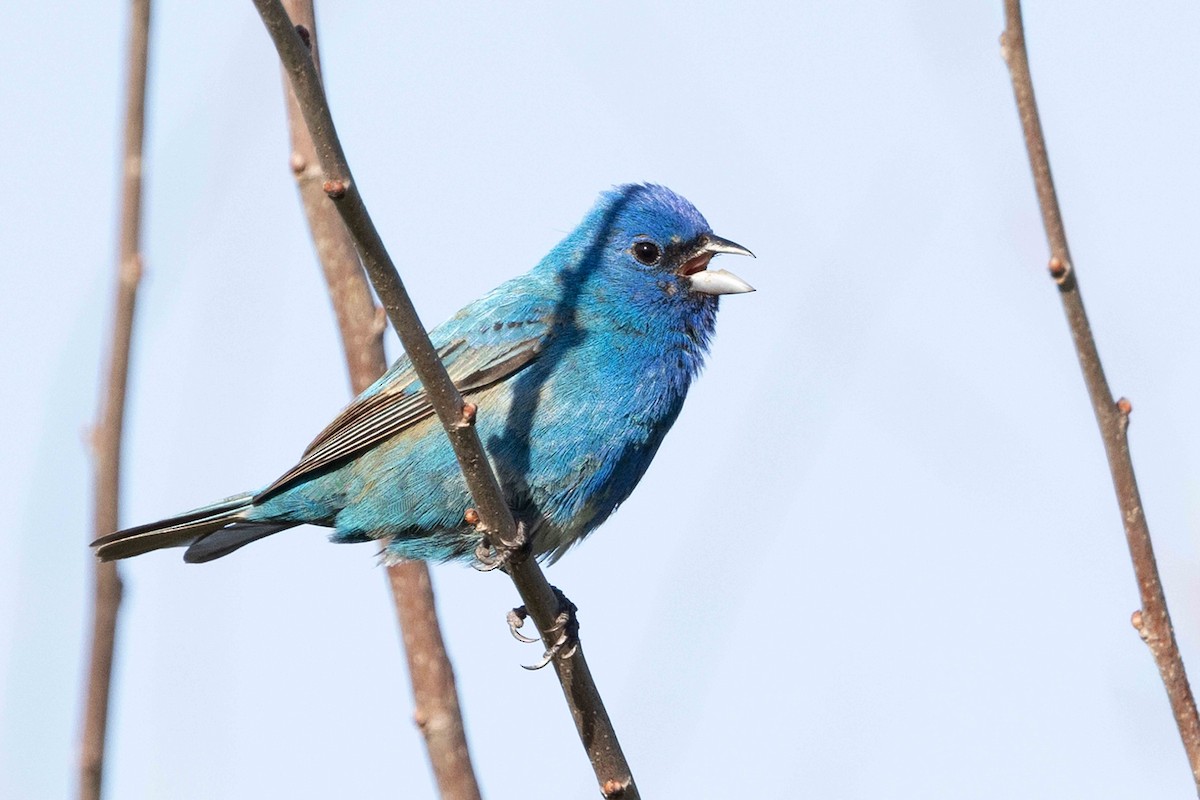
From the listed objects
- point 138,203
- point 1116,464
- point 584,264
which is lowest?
point 1116,464

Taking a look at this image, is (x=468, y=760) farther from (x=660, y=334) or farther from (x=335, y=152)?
(x=335, y=152)

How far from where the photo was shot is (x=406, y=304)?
13.3ft

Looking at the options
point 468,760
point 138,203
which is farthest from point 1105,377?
point 468,760

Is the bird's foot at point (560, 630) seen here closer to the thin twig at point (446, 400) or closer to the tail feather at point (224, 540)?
the thin twig at point (446, 400)

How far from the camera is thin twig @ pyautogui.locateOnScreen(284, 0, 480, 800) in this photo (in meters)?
5.95

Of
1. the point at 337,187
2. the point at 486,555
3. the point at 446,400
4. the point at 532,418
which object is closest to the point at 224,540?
the point at 532,418

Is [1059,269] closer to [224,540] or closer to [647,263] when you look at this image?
[647,263]

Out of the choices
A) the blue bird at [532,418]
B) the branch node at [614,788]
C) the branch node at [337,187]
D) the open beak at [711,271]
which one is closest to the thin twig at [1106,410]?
the branch node at [337,187]

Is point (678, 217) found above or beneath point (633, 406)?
above

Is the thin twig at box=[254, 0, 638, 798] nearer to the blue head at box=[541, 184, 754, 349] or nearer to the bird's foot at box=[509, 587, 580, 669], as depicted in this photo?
the bird's foot at box=[509, 587, 580, 669]

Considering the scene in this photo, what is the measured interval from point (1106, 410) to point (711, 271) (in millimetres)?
4851

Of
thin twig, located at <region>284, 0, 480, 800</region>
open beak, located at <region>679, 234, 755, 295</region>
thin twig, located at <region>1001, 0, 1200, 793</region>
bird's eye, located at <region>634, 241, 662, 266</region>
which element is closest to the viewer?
thin twig, located at <region>1001, 0, 1200, 793</region>

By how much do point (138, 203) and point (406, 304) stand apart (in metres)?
1.32

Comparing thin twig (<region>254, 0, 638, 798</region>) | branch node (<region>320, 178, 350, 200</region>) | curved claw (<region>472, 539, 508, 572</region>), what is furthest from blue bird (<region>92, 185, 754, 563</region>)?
branch node (<region>320, 178, 350, 200</region>)
